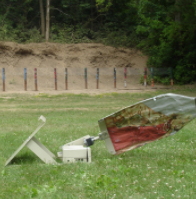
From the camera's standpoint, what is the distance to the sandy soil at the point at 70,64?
32.2 metres

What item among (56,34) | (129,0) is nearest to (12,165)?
(56,34)

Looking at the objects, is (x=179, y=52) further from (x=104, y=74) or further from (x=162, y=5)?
(x=104, y=74)

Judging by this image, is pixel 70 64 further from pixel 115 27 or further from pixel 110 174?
pixel 110 174

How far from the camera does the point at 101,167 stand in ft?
19.3

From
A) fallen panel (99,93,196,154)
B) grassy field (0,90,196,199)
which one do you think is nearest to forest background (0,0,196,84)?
grassy field (0,90,196,199)

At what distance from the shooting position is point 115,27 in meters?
40.8

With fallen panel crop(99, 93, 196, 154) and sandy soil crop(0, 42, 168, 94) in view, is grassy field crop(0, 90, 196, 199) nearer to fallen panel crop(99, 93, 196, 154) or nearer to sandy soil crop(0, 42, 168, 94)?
fallen panel crop(99, 93, 196, 154)

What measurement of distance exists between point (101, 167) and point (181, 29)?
27107 mm

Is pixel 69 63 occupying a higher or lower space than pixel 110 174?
higher

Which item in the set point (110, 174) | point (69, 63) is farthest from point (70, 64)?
point (110, 174)

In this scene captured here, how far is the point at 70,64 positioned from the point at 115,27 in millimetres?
7866

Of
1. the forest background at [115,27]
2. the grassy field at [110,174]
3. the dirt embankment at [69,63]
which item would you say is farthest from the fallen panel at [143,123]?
the dirt embankment at [69,63]

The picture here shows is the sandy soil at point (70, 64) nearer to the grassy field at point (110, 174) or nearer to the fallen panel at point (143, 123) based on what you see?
the grassy field at point (110, 174)

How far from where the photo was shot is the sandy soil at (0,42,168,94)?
105 ft
